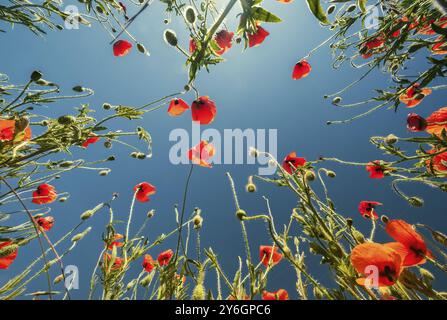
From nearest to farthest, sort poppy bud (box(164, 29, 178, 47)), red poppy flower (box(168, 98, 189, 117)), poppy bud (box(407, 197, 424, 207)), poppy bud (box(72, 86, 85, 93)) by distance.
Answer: poppy bud (box(164, 29, 178, 47)) → poppy bud (box(407, 197, 424, 207)) → poppy bud (box(72, 86, 85, 93)) → red poppy flower (box(168, 98, 189, 117))

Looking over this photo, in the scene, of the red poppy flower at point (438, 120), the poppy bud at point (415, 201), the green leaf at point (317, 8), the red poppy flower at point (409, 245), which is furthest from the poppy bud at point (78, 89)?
the poppy bud at point (415, 201)

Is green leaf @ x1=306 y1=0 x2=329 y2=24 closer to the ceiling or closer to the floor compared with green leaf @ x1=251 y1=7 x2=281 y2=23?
closer to the floor

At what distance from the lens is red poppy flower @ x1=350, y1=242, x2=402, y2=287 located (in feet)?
2.32

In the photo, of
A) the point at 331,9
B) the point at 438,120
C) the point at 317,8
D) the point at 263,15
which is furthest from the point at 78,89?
the point at 438,120

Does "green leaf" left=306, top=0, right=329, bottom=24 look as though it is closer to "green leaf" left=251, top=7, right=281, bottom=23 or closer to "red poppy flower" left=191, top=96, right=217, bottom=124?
"green leaf" left=251, top=7, right=281, bottom=23

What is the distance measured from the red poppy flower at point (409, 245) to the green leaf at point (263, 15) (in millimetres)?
850

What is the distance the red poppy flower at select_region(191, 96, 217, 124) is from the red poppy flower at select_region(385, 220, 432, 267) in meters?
1.28

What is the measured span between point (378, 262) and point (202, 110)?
1.38m

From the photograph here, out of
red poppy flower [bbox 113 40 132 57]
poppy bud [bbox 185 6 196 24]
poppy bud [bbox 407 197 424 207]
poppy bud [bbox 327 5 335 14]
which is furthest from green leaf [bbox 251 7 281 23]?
red poppy flower [bbox 113 40 132 57]

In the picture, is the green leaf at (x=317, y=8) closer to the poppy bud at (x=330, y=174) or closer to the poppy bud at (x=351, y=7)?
the poppy bud at (x=330, y=174)
